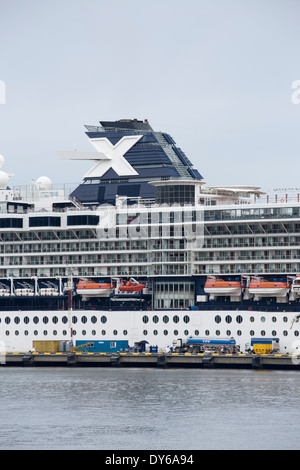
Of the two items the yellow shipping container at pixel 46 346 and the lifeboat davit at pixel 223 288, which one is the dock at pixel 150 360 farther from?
the lifeboat davit at pixel 223 288

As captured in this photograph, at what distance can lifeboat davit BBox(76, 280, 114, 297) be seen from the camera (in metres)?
92.9

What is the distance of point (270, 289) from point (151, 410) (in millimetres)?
26607

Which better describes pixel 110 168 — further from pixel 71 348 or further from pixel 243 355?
pixel 243 355

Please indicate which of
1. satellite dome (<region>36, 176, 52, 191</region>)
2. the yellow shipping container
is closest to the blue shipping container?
the yellow shipping container

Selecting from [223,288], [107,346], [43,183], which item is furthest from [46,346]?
[43,183]

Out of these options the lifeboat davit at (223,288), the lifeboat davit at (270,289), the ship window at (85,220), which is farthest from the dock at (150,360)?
the ship window at (85,220)

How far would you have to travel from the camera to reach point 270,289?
86.9m

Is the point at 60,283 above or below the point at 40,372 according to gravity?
above

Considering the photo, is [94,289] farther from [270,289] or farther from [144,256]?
[270,289]

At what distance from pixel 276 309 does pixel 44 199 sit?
24558mm

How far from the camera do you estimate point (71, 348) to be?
91625 millimetres

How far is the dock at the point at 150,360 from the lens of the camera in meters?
83.9

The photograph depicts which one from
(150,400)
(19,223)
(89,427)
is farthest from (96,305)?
(89,427)

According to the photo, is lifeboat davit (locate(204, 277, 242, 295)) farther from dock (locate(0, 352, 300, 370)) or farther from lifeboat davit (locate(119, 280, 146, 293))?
lifeboat davit (locate(119, 280, 146, 293))
